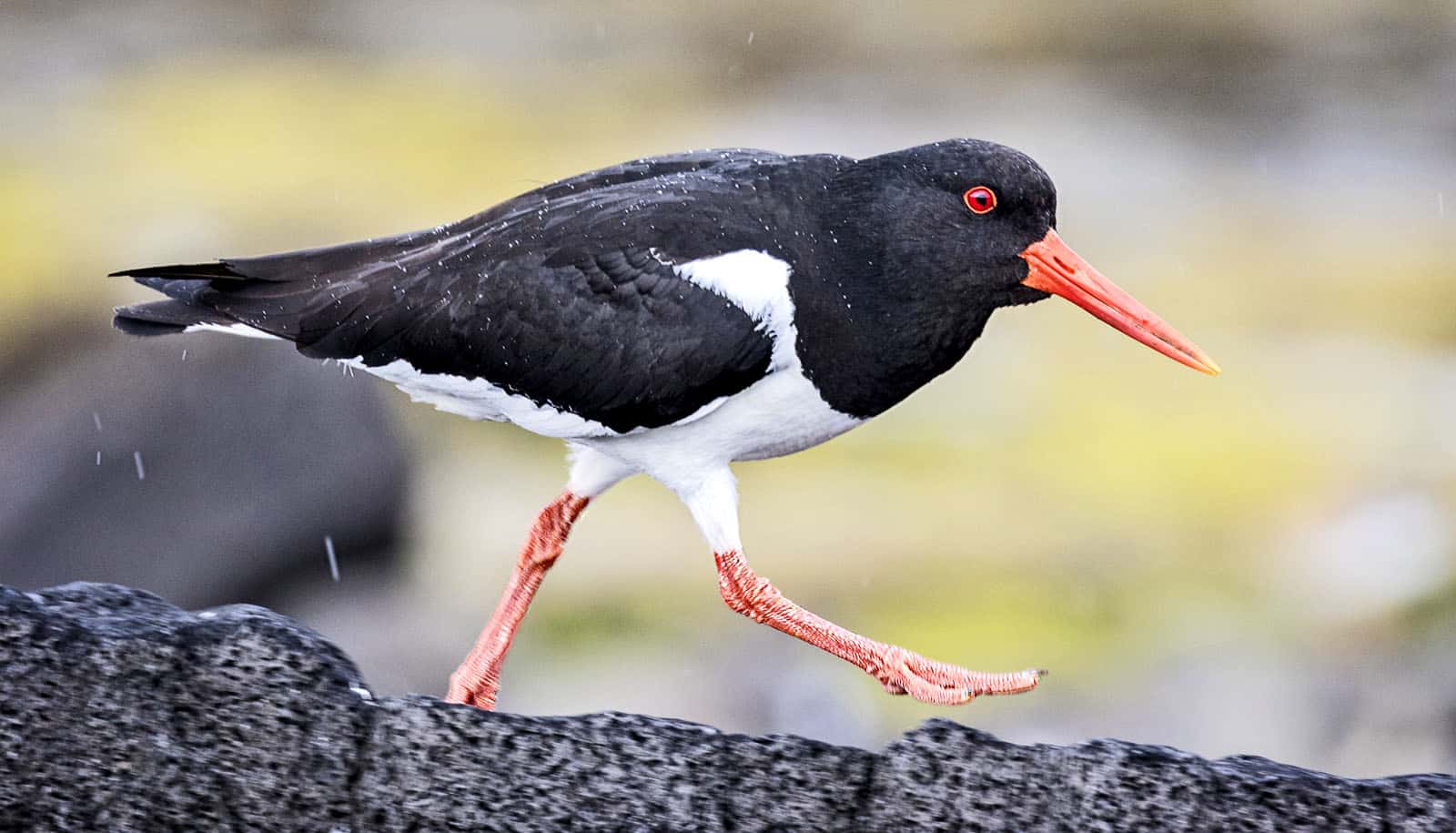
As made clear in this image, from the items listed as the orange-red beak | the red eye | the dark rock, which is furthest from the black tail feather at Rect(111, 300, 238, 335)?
the dark rock

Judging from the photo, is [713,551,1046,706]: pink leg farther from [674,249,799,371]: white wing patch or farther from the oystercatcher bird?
[674,249,799,371]: white wing patch

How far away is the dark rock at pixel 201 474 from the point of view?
10047 mm

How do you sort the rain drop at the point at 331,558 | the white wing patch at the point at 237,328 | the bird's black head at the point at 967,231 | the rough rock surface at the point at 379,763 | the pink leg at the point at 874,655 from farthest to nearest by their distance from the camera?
the rain drop at the point at 331,558
the white wing patch at the point at 237,328
the bird's black head at the point at 967,231
the pink leg at the point at 874,655
the rough rock surface at the point at 379,763

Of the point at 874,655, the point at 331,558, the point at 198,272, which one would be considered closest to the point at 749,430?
the point at 874,655

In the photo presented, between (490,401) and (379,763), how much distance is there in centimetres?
153

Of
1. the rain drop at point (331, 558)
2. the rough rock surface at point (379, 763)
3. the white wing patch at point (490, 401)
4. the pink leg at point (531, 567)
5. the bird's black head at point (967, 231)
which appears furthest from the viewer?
the rain drop at point (331, 558)

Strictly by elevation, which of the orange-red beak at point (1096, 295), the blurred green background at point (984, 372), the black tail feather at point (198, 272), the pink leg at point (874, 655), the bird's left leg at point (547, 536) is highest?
the blurred green background at point (984, 372)

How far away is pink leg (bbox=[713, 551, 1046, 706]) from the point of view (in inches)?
173

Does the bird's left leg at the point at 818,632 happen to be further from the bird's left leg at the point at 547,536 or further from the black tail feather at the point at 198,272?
the black tail feather at the point at 198,272

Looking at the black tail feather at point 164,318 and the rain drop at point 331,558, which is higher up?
the rain drop at point 331,558

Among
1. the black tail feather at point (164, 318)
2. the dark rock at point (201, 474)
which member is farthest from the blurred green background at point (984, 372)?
the black tail feather at point (164, 318)

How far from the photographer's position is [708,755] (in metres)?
3.82

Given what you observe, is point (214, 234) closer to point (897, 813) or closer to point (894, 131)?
point (894, 131)

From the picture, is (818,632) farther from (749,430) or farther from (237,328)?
(237,328)
